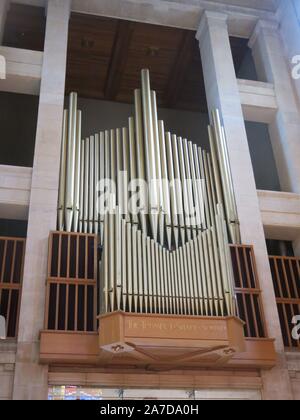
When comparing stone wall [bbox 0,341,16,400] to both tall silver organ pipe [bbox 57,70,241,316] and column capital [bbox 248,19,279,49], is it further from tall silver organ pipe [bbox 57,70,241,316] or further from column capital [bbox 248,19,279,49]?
column capital [bbox 248,19,279,49]

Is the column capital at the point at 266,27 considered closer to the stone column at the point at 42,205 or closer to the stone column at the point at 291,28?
the stone column at the point at 291,28

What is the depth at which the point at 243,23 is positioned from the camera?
14.5m

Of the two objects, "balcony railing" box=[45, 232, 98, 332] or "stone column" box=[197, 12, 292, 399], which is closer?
"balcony railing" box=[45, 232, 98, 332]

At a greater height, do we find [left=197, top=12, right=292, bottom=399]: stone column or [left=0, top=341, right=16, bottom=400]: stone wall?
[left=197, top=12, right=292, bottom=399]: stone column

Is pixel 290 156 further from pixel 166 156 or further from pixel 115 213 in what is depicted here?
pixel 115 213

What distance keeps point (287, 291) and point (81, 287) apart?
4183mm

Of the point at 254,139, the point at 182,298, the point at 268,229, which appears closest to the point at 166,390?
the point at 182,298

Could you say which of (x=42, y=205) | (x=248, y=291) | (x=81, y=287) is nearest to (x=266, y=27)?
(x=248, y=291)

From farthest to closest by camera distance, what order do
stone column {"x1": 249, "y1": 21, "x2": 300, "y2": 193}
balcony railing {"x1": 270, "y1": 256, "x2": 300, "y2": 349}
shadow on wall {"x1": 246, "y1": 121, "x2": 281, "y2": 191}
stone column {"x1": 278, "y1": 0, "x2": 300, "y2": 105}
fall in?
1. shadow on wall {"x1": 246, "y1": 121, "x2": 281, "y2": 191}
2. stone column {"x1": 278, "y1": 0, "x2": 300, "y2": 105}
3. stone column {"x1": 249, "y1": 21, "x2": 300, "y2": 193}
4. balcony railing {"x1": 270, "y1": 256, "x2": 300, "y2": 349}

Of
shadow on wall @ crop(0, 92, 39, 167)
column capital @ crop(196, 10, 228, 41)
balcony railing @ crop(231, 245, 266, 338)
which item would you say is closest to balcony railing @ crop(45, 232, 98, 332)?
balcony railing @ crop(231, 245, 266, 338)

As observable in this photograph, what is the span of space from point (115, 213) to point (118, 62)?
7.21 metres

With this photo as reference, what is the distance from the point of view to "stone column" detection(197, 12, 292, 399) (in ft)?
31.2

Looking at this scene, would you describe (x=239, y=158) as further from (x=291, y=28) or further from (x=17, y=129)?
(x=17, y=129)

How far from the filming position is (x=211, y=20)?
551 inches
